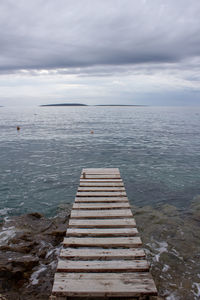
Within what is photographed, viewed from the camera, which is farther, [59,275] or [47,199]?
[47,199]

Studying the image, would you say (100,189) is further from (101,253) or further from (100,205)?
(101,253)

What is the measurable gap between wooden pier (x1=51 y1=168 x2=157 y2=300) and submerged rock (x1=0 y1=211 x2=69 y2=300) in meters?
1.95

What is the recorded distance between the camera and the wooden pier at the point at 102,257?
4.84 meters

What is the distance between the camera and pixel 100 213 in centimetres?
833

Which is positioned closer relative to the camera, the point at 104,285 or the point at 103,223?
the point at 104,285

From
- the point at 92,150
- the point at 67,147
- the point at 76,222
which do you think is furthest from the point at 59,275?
the point at 67,147

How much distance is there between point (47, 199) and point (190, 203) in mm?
9557

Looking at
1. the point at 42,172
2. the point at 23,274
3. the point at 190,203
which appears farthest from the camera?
the point at 42,172

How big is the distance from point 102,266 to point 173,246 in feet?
17.5

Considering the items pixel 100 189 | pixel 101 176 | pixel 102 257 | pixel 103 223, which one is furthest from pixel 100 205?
pixel 101 176

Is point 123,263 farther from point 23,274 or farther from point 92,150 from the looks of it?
point 92,150

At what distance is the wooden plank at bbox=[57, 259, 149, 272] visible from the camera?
5.40 m

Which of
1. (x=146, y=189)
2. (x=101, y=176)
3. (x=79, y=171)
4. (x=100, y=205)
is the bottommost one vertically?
(x=79, y=171)

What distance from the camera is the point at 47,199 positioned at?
1484 centimetres
